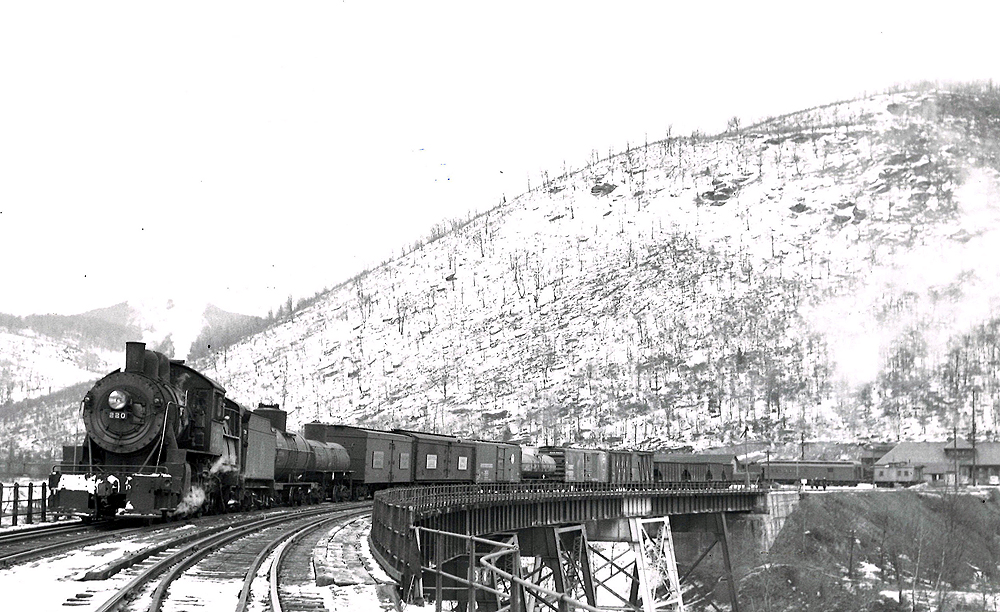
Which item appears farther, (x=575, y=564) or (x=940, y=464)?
(x=940, y=464)

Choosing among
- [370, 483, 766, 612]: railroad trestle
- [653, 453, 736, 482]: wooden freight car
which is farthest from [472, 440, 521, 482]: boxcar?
[653, 453, 736, 482]: wooden freight car

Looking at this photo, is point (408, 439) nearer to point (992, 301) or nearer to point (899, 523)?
point (899, 523)

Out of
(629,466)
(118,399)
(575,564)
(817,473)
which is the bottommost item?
(575,564)

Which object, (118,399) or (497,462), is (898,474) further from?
(118,399)

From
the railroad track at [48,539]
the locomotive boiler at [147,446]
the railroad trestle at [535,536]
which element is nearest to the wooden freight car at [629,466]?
the railroad trestle at [535,536]

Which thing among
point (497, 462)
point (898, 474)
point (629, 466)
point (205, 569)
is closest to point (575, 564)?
point (497, 462)

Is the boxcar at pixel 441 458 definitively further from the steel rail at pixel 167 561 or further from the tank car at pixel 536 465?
the steel rail at pixel 167 561

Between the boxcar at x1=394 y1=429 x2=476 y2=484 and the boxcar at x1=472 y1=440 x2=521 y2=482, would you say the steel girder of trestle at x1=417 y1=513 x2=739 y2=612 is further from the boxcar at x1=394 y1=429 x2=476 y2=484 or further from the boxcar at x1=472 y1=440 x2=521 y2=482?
the boxcar at x1=394 y1=429 x2=476 y2=484
